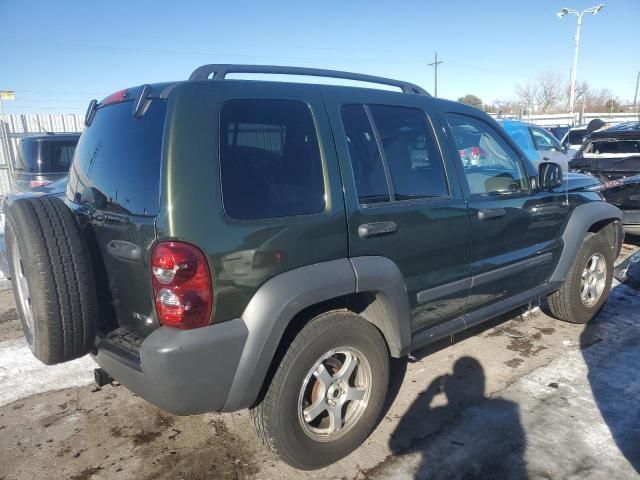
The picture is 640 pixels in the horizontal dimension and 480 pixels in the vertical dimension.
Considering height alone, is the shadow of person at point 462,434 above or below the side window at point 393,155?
below

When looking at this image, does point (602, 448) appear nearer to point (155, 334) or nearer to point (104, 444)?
point (155, 334)

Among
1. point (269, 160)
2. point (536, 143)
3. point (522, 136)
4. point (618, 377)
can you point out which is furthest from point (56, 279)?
point (536, 143)

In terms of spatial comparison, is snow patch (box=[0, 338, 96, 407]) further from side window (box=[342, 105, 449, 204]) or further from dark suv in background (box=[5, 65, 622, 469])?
side window (box=[342, 105, 449, 204])

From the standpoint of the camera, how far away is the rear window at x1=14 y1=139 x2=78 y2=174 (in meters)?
7.96

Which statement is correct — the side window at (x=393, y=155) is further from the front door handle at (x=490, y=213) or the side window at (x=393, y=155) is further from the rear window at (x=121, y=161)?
the rear window at (x=121, y=161)

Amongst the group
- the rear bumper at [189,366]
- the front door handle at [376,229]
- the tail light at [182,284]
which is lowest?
the rear bumper at [189,366]

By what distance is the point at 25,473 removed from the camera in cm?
253

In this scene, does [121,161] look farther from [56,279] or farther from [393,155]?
[393,155]

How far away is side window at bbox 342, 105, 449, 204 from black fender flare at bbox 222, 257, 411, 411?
397mm

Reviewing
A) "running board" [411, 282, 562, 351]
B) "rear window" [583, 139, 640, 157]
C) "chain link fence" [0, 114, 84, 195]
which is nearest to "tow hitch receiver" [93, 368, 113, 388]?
"running board" [411, 282, 562, 351]

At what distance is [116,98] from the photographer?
8.45 feet

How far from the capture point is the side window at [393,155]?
2605 mm

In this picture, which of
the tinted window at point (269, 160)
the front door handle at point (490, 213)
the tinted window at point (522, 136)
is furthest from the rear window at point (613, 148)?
the tinted window at point (269, 160)

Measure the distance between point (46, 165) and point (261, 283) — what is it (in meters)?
7.38
